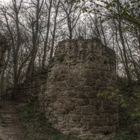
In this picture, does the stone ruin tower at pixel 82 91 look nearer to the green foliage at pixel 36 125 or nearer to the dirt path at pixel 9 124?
the green foliage at pixel 36 125

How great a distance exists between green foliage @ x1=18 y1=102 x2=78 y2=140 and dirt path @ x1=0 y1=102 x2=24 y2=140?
0.24 meters

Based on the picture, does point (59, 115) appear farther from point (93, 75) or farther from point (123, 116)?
point (123, 116)

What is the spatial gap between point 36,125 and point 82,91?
86.8 inches

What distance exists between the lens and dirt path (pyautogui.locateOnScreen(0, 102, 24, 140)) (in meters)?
11.4

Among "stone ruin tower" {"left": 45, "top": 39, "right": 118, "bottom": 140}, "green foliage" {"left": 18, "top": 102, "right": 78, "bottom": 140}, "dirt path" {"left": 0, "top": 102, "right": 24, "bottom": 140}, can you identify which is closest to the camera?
"dirt path" {"left": 0, "top": 102, "right": 24, "bottom": 140}

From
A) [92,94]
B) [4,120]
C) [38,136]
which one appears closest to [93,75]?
[92,94]

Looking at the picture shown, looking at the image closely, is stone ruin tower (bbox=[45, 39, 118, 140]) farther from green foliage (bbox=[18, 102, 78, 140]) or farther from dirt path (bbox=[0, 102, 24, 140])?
dirt path (bbox=[0, 102, 24, 140])

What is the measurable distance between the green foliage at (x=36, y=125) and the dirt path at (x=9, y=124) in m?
0.24

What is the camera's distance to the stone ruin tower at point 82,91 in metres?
11.8

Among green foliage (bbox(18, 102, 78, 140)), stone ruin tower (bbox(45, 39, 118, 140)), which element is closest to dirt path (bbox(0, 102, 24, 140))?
green foliage (bbox(18, 102, 78, 140))

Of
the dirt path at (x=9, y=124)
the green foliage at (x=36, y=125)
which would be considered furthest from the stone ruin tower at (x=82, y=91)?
the dirt path at (x=9, y=124)

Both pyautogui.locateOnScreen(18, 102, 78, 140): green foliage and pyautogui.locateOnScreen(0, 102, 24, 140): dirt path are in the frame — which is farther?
pyautogui.locateOnScreen(18, 102, 78, 140): green foliage

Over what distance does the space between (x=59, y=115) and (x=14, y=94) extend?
547 centimetres

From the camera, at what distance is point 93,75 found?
12188mm
